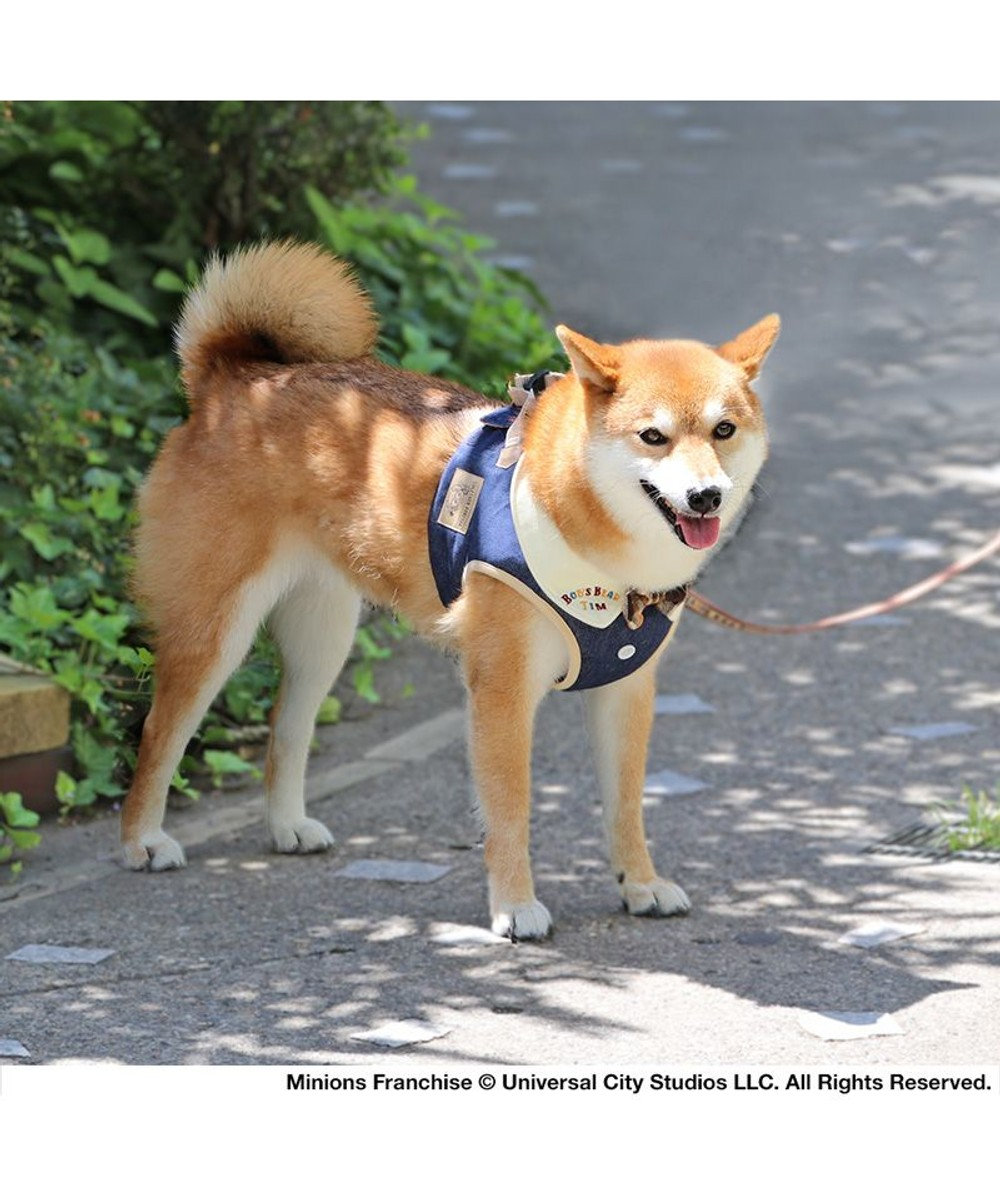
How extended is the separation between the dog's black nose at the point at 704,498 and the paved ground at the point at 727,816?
0.64 meters

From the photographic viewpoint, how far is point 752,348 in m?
4.32

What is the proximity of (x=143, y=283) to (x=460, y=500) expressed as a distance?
157 inches

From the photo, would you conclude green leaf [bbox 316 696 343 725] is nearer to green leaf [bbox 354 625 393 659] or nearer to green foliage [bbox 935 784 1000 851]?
green leaf [bbox 354 625 393 659]

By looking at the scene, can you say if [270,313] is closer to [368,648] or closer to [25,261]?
[368,648]

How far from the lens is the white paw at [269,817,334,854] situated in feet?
17.3

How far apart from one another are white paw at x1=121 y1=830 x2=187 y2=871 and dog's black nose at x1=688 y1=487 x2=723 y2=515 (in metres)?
1.97

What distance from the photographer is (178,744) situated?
5.07 metres

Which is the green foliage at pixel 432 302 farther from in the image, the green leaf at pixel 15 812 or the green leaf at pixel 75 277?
the green leaf at pixel 15 812

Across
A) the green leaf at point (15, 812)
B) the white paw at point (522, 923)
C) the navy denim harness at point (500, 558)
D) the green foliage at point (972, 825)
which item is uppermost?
the navy denim harness at point (500, 558)

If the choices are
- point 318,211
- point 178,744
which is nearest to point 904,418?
point 318,211

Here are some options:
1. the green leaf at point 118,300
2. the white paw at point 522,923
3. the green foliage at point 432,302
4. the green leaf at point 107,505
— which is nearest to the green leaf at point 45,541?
the green leaf at point 107,505

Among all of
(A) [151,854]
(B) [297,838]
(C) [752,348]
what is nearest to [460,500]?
(C) [752,348]

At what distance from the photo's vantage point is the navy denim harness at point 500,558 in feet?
14.5

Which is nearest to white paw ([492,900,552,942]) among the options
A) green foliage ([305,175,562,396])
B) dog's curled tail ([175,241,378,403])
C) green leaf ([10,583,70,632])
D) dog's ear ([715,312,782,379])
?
dog's ear ([715,312,782,379])
